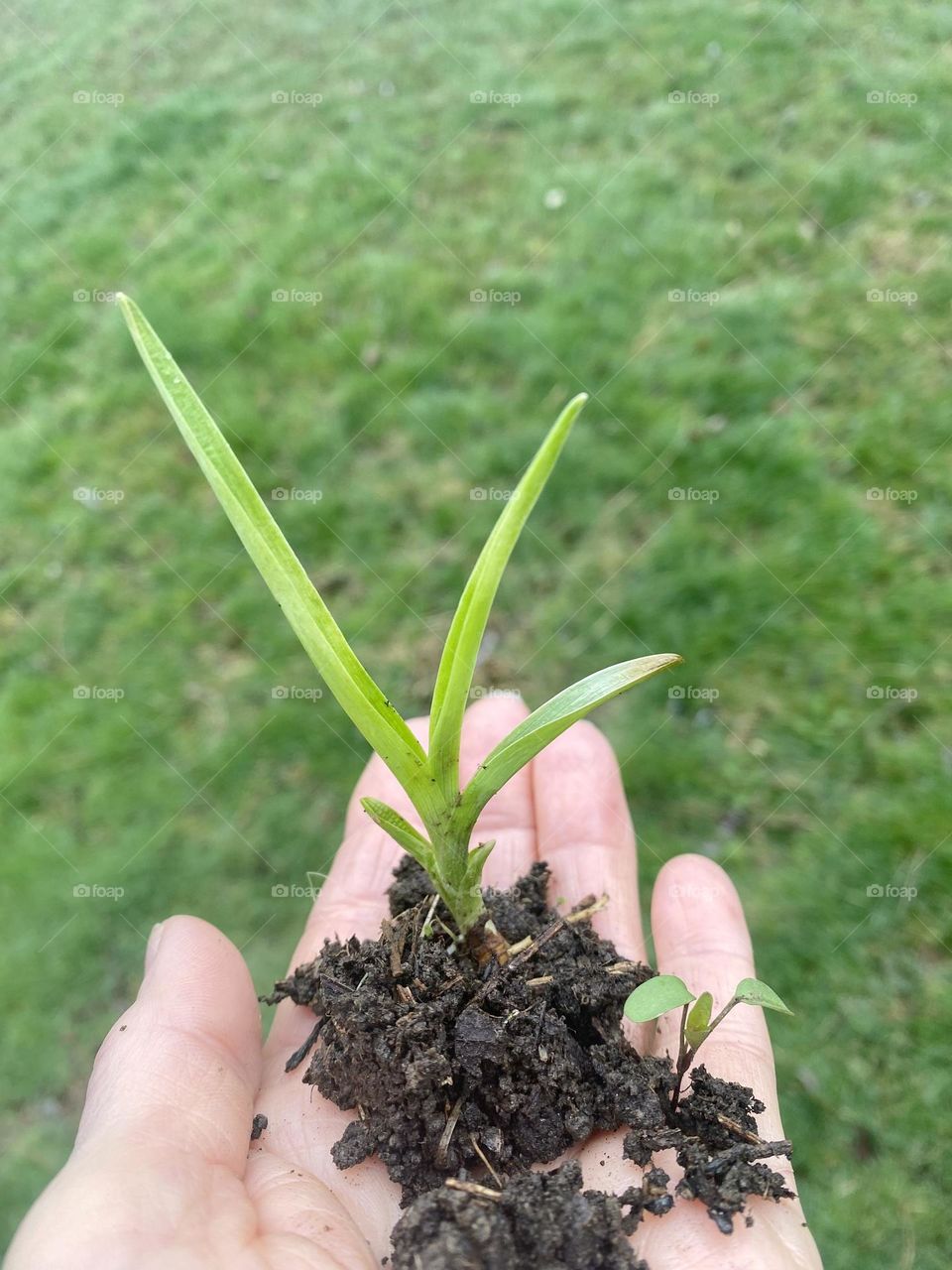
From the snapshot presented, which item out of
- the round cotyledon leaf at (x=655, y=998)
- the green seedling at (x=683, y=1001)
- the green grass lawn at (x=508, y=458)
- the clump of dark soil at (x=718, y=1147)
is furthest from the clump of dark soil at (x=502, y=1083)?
the green grass lawn at (x=508, y=458)

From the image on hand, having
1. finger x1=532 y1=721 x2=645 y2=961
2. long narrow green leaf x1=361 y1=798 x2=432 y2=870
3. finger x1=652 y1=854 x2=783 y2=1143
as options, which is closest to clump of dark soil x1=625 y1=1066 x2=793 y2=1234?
finger x1=652 y1=854 x2=783 y2=1143

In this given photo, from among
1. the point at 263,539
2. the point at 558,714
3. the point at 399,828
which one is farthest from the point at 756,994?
the point at 263,539

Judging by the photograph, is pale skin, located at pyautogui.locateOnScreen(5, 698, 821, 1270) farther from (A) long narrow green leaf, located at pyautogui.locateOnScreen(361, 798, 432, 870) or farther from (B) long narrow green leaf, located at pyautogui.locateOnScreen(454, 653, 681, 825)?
(B) long narrow green leaf, located at pyautogui.locateOnScreen(454, 653, 681, 825)

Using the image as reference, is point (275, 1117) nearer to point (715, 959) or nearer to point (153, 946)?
point (153, 946)

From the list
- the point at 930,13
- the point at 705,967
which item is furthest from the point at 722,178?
the point at 705,967

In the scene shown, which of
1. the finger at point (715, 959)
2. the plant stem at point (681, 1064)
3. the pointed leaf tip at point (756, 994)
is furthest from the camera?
the finger at point (715, 959)

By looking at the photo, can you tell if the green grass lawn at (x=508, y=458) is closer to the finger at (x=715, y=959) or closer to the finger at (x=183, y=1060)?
the finger at (x=715, y=959)
